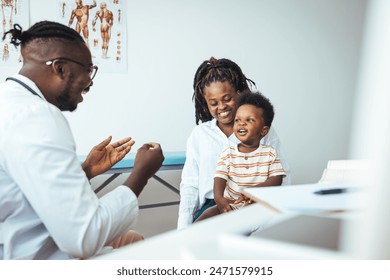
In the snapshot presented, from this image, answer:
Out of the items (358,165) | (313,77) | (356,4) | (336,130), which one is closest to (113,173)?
(358,165)

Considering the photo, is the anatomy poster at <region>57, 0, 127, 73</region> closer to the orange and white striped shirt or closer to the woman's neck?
the woman's neck

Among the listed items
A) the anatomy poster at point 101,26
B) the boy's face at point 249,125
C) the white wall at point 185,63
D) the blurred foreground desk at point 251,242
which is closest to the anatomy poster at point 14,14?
the white wall at point 185,63

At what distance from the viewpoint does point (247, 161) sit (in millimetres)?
1454

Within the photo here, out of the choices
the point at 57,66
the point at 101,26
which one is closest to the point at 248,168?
the point at 57,66

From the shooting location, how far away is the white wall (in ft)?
7.70

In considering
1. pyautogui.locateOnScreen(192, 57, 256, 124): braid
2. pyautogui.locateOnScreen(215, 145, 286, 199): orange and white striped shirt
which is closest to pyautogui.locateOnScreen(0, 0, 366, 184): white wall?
pyautogui.locateOnScreen(192, 57, 256, 124): braid

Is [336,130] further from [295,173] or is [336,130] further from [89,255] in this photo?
[89,255]

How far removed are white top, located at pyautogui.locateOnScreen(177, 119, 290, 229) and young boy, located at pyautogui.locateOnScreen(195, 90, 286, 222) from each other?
125 mm

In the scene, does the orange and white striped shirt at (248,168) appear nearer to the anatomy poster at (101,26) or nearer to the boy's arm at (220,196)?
the boy's arm at (220,196)

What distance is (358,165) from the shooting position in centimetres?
37

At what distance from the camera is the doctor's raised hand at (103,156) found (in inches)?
51.2

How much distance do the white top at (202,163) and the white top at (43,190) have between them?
2.56ft

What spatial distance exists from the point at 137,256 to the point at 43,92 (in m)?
0.65

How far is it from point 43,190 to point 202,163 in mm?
991
